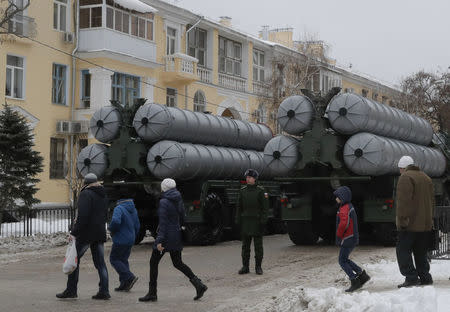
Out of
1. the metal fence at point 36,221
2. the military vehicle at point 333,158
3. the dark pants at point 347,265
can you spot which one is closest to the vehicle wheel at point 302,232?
the military vehicle at point 333,158

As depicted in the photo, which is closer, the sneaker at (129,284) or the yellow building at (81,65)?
the sneaker at (129,284)

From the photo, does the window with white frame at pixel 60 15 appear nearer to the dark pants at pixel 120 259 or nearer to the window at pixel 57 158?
the window at pixel 57 158

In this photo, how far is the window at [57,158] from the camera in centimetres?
3469

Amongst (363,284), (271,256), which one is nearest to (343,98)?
(271,256)

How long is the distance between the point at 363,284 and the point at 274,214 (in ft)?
41.1

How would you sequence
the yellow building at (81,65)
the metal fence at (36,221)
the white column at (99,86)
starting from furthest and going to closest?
the white column at (99,86) < the yellow building at (81,65) < the metal fence at (36,221)

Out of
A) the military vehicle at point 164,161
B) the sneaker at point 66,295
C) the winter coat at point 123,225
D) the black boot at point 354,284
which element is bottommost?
the sneaker at point 66,295

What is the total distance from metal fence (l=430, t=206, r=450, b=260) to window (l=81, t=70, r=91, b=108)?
23.1 metres

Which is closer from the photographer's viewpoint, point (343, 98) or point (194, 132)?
point (343, 98)

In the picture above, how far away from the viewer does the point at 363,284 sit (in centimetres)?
1198

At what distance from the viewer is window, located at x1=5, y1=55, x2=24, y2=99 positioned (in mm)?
32281

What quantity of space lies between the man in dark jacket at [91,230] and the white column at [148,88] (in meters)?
26.4

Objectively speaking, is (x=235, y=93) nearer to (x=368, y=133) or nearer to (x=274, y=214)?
(x=274, y=214)

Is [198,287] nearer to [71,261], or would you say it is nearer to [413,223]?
[71,261]
